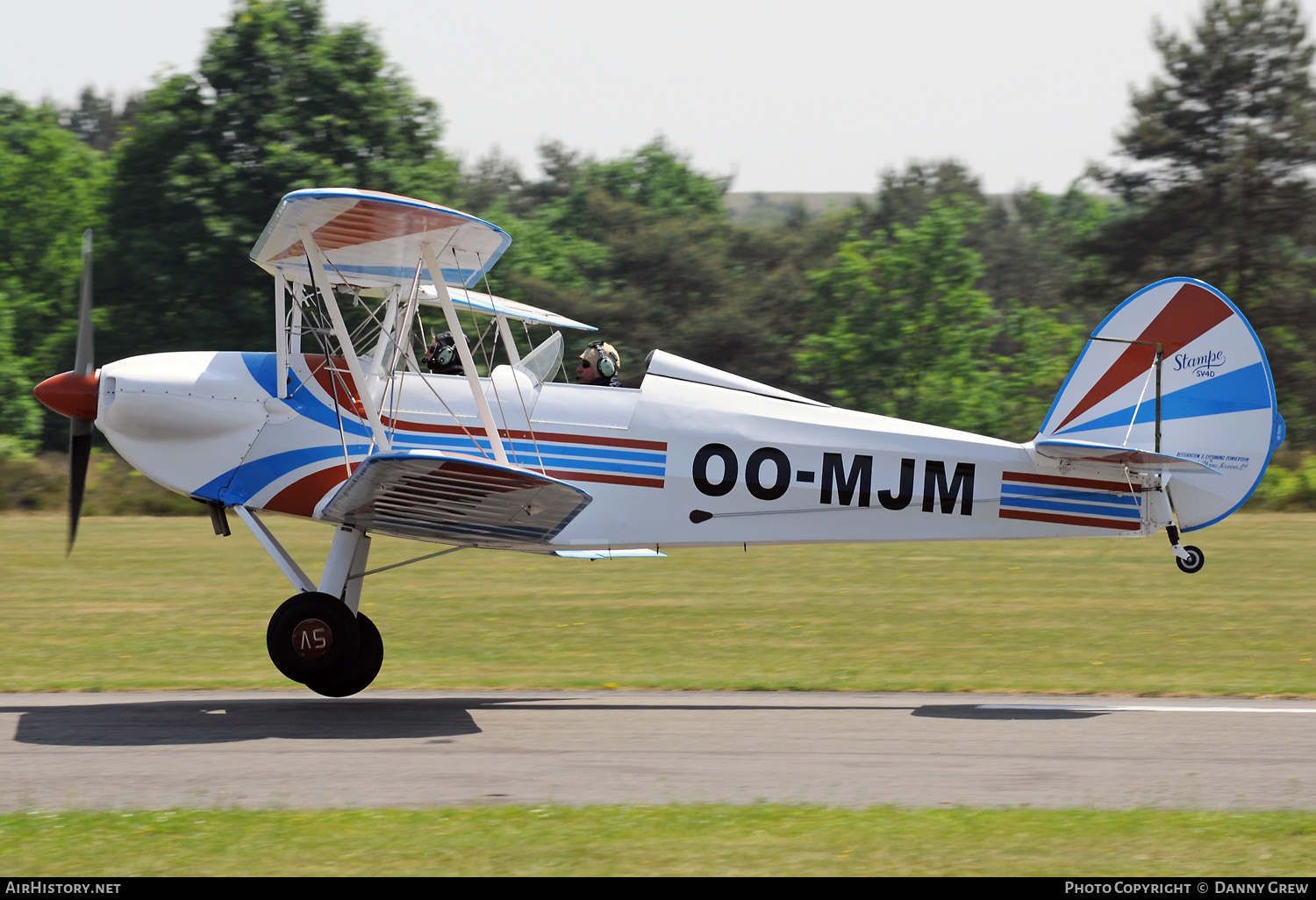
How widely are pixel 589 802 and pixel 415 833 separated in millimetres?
1020

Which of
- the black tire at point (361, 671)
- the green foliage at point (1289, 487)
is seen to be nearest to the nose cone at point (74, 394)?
the black tire at point (361, 671)

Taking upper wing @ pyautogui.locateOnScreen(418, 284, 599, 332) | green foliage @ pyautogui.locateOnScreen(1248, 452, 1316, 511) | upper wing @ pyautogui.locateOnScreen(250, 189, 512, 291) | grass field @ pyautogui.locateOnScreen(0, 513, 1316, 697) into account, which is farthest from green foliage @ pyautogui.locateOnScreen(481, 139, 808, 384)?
upper wing @ pyautogui.locateOnScreen(250, 189, 512, 291)

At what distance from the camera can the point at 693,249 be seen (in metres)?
41.2

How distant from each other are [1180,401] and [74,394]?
27.0 ft

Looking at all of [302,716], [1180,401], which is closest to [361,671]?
[302,716]

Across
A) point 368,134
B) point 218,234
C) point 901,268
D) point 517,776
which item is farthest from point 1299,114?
point 517,776

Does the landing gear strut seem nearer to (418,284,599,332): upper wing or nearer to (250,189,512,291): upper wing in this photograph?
(418,284,599,332): upper wing

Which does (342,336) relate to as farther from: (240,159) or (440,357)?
(240,159)

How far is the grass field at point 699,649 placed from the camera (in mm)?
5730

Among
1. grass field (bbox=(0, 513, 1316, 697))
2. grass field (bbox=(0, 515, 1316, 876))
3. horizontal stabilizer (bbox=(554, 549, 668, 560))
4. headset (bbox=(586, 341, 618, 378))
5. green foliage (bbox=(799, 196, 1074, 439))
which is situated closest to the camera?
grass field (bbox=(0, 515, 1316, 876))

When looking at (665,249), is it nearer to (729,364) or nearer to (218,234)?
(729,364)

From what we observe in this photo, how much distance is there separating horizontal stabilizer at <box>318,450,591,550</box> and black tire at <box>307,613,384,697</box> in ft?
2.98

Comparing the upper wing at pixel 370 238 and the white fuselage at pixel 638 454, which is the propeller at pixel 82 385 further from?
the upper wing at pixel 370 238

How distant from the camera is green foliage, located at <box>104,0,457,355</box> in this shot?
104 ft
